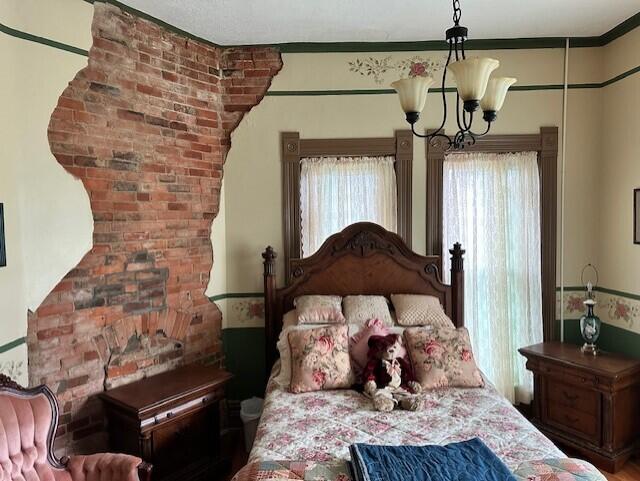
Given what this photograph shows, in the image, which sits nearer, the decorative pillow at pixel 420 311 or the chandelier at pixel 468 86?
the chandelier at pixel 468 86

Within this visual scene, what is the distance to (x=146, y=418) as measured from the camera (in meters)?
2.51

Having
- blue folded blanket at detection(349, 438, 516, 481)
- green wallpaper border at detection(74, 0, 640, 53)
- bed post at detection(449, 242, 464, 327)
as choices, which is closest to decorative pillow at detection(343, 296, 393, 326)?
bed post at detection(449, 242, 464, 327)

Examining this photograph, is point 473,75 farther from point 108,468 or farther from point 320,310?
point 108,468

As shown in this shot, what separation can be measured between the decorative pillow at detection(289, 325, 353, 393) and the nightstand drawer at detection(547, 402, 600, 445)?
1.52 metres

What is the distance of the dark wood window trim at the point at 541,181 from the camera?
11.4 ft

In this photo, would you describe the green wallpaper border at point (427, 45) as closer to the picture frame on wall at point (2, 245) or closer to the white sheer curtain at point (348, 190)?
the white sheer curtain at point (348, 190)

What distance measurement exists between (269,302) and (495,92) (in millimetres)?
2108

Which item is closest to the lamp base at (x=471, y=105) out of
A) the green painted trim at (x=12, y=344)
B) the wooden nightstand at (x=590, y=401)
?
the wooden nightstand at (x=590, y=401)

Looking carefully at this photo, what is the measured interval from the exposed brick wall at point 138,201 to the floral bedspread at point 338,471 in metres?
1.35

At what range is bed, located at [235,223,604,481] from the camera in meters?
1.90

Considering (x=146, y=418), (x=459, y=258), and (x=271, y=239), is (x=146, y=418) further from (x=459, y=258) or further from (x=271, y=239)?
(x=459, y=258)

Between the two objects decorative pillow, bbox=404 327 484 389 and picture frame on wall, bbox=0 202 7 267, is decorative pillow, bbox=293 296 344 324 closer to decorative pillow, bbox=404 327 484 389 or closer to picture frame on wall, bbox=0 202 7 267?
decorative pillow, bbox=404 327 484 389

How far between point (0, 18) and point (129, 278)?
4.99 ft

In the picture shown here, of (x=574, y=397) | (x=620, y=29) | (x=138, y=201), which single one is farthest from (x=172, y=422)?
(x=620, y=29)
